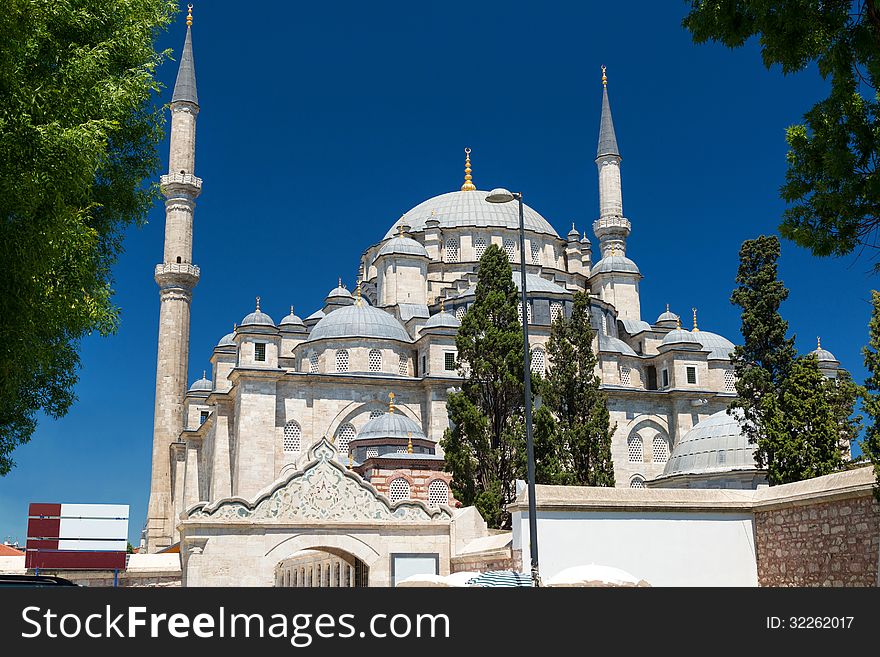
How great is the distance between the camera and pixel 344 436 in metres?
32.5

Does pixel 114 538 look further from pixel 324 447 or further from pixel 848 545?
pixel 848 545

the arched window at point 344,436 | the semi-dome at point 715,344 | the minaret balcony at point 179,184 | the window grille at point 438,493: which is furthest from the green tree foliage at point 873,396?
the minaret balcony at point 179,184

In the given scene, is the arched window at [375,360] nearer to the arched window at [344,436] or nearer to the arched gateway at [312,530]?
the arched window at [344,436]

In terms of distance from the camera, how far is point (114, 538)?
19.7 meters

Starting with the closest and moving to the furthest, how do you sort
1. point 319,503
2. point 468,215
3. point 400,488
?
point 319,503, point 400,488, point 468,215

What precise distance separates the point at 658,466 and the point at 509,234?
13.5 m

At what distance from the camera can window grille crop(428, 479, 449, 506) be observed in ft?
90.2

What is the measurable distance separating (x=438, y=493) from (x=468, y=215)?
19503mm

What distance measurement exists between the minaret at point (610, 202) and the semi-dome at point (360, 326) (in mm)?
14079

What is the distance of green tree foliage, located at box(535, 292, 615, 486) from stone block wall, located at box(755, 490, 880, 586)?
273 inches

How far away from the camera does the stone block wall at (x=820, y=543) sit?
13039 mm

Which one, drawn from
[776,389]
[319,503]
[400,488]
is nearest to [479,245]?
[400,488]

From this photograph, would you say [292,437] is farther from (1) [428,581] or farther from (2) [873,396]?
(2) [873,396]

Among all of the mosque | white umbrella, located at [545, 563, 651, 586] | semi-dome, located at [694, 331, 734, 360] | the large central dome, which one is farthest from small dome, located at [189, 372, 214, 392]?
white umbrella, located at [545, 563, 651, 586]
